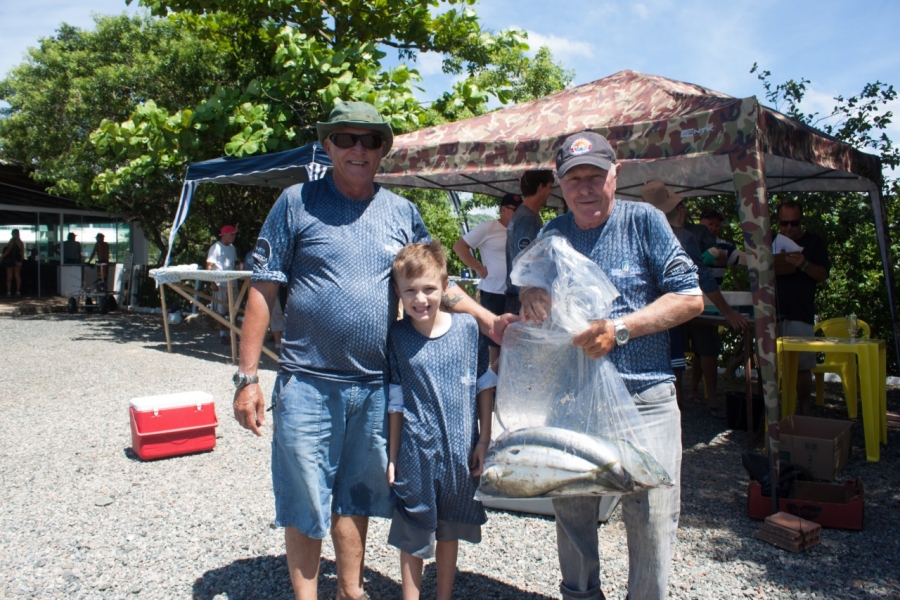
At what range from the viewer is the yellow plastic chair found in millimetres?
5770

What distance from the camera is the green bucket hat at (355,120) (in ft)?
7.36

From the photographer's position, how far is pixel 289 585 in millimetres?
2842

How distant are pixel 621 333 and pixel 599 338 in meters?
0.07

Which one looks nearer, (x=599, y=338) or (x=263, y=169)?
(x=599, y=338)

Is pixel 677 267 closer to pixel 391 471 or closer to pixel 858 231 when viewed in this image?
pixel 391 471

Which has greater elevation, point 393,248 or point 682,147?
point 682,147

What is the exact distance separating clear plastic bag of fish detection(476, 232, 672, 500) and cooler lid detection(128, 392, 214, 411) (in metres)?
3.13

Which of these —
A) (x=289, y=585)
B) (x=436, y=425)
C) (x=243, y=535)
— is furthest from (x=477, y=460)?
(x=243, y=535)

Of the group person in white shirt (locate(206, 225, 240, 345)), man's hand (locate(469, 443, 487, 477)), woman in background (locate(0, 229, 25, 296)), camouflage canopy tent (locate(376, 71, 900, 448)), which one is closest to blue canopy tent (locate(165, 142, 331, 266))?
person in white shirt (locate(206, 225, 240, 345))

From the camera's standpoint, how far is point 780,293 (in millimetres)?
5633

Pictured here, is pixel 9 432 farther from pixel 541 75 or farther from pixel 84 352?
pixel 541 75

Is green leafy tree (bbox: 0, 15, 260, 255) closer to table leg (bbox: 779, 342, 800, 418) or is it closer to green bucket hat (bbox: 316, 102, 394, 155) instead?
table leg (bbox: 779, 342, 800, 418)

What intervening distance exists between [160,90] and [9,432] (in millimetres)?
9887

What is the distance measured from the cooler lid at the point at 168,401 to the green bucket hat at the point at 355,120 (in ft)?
9.52
